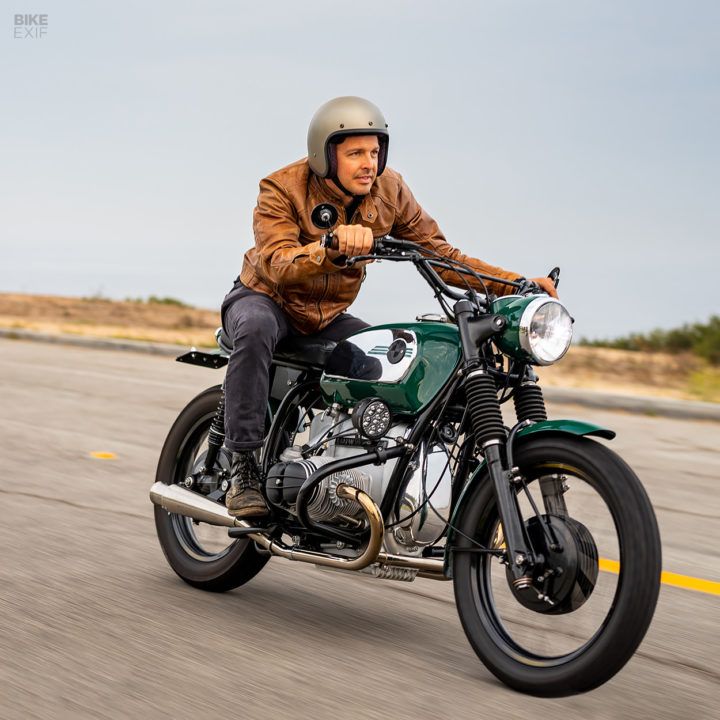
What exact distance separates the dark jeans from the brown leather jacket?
0.10 meters

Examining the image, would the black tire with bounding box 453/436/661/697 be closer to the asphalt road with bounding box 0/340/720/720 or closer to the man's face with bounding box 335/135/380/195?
the asphalt road with bounding box 0/340/720/720

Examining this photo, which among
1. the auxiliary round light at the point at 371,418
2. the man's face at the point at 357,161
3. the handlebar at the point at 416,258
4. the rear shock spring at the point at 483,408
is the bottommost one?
the auxiliary round light at the point at 371,418

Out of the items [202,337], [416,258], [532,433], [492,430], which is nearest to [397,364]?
[416,258]

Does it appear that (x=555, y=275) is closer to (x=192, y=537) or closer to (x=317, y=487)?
(x=317, y=487)

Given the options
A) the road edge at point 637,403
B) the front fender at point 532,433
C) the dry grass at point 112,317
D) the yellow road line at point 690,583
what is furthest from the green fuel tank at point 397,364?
the dry grass at point 112,317

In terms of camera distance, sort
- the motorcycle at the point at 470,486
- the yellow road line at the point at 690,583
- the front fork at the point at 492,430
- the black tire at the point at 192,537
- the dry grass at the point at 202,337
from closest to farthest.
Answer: the motorcycle at the point at 470,486 < the front fork at the point at 492,430 < the black tire at the point at 192,537 < the yellow road line at the point at 690,583 < the dry grass at the point at 202,337

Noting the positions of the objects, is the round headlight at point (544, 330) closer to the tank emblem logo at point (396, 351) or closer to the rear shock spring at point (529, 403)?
the rear shock spring at point (529, 403)

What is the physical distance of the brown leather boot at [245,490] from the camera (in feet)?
15.4

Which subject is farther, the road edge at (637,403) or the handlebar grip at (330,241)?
the road edge at (637,403)

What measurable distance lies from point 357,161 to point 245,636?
181cm

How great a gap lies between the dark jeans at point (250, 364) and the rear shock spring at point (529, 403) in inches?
39.4

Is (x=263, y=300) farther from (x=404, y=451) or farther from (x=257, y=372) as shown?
(x=404, y=451)

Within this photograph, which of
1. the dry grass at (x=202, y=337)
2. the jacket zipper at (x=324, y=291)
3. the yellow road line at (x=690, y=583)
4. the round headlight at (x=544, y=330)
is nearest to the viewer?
the round headlight at (x=544, y=330)

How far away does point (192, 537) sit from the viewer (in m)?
5.47
